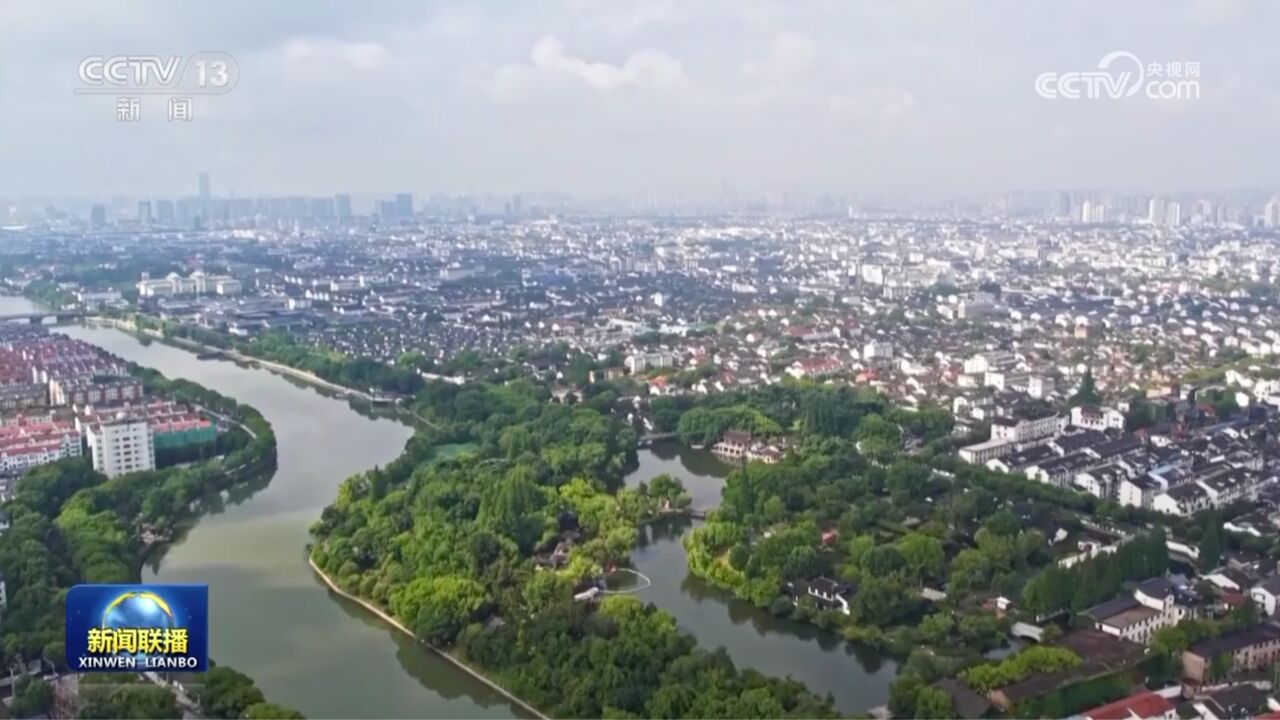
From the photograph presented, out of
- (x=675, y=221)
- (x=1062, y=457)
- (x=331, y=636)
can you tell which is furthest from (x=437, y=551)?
(x=675, y=221)

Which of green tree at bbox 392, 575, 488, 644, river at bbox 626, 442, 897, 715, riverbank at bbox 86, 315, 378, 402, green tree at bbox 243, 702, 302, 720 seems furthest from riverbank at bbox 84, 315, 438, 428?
green tree at bbox 243, 702, 302, 720

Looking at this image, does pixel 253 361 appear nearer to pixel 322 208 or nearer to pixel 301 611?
pixel 301 611

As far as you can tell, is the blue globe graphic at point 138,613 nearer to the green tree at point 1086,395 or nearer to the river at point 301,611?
the river at point 301,611

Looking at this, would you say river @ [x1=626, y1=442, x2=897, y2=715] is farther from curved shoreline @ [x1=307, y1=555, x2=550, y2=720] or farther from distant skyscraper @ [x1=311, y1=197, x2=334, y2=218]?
distant skyscraper @ [x1=311, y1=197, x2=334, y2=218]

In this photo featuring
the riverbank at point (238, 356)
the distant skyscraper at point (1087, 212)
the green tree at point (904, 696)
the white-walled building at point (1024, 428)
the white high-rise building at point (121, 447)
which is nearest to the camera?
the green tree at point (904, 696)

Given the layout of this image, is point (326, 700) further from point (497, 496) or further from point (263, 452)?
point (263, 452)

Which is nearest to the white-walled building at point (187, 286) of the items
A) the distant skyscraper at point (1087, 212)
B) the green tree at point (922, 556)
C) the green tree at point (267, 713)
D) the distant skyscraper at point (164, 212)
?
the distant skyscraper at point (164, 212)
